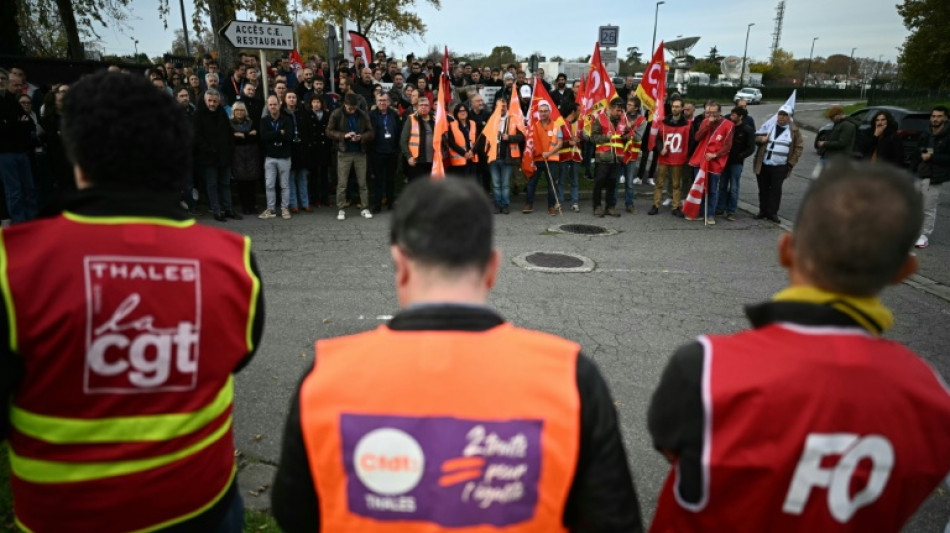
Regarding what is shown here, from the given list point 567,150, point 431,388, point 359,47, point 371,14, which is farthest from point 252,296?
point 371,14

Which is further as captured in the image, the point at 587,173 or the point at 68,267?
the point at 587,173

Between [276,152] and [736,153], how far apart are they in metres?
7.90

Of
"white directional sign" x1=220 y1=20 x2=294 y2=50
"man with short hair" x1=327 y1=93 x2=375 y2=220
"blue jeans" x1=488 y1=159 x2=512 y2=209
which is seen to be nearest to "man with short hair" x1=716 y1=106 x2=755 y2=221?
"blue jeans" x1=488 y1=159 x2=512 y2=209

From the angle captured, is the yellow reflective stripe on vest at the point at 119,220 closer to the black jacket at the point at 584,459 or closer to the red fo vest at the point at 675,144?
the black jacket at the point at 584,459

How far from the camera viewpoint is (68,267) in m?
1.53

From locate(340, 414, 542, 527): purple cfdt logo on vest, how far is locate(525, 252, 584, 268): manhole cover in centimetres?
650

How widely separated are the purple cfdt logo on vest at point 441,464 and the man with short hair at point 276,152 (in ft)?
30.5

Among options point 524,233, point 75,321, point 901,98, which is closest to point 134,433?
point 75,321

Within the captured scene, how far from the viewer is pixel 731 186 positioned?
10883 millimetres

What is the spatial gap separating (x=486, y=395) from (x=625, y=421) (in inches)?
124

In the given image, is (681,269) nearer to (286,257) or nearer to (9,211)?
(286,257)

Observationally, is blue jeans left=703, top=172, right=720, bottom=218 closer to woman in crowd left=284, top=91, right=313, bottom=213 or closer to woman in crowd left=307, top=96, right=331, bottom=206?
woman in crowd left=307, top=96, right=331, bottom=206

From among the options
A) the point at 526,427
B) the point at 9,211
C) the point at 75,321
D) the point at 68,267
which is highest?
the point at 68,267

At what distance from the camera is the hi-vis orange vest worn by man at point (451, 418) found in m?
1.25
